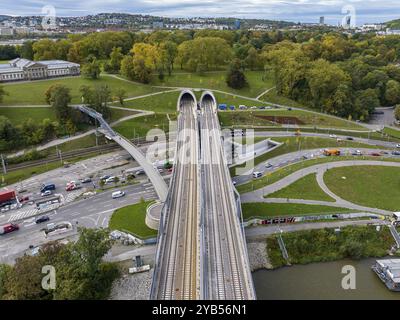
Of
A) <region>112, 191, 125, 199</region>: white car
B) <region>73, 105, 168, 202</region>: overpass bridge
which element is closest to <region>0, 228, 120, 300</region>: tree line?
<region>73, 105, 168, 202</region>: overpass bridge

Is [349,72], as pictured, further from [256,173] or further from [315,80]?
[256,173]

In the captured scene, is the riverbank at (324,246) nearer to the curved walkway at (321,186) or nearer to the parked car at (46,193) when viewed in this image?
the curved walkway at (321,186)

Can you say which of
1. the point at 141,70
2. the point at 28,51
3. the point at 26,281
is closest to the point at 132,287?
the point at 26,281

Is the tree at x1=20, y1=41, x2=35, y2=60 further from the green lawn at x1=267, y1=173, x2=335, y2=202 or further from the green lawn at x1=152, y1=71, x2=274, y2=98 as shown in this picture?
the green lawn at x1=267, y1=173, x2=335, y2=202

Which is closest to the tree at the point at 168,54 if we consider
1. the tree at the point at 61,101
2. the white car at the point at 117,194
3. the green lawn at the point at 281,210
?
the tree at the point at 61,101

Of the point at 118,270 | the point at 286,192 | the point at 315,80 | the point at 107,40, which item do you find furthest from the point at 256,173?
the point at 107,40
